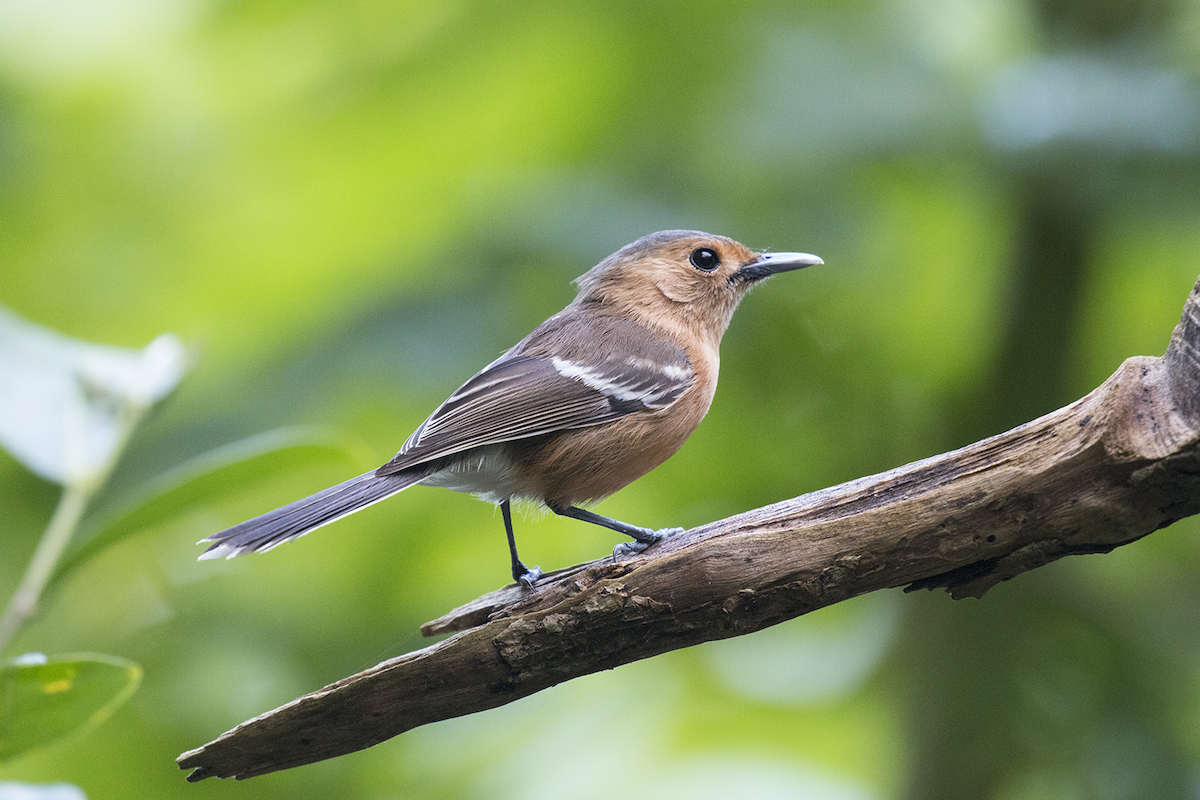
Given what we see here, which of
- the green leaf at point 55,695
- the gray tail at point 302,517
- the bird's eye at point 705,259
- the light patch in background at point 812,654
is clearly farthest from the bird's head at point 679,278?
the green leaf at point 55,695

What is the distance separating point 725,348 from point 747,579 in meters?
1.80

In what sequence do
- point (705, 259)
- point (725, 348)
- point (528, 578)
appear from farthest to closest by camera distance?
point (725, 348) → point (705, 259) → point (528, 578)

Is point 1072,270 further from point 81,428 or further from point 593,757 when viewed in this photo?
point 81,428

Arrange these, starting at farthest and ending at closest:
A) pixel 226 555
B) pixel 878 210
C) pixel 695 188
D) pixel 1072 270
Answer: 1. pixel 695 188
2. pixel 878 210
3. pixel 1072 270
4. pixel 226 555

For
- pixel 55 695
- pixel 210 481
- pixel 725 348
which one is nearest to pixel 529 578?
pixel 210 481

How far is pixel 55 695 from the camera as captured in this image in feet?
5.28

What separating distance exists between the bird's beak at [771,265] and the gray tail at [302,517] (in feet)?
4.27

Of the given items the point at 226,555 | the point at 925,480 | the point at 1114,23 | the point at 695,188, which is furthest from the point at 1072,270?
the point at 226,555

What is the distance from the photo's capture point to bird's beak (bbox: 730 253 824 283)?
271cm

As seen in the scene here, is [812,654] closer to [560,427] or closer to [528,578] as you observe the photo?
[560,427]

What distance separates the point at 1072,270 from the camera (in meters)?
3.05

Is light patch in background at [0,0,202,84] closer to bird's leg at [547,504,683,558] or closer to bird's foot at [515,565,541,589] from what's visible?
bird's leg at [547,504,683,558]

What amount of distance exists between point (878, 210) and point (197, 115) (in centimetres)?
322

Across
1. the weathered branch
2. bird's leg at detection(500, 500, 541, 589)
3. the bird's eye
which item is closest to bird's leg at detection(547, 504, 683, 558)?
bird's leg at detection(500, 500, 541, 589)
